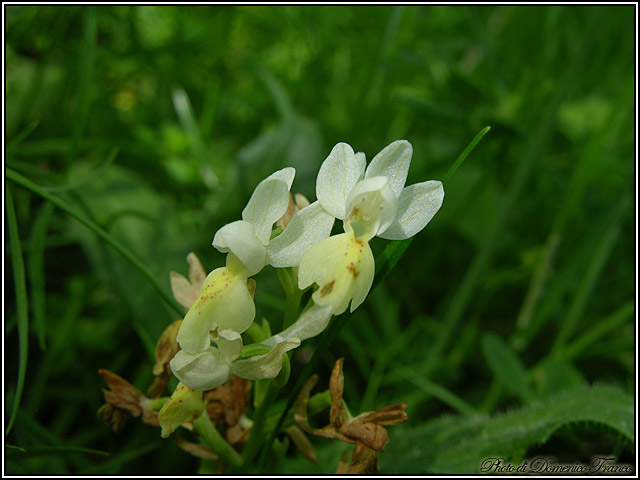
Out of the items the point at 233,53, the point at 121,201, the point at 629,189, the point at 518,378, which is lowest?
the point at 518,378

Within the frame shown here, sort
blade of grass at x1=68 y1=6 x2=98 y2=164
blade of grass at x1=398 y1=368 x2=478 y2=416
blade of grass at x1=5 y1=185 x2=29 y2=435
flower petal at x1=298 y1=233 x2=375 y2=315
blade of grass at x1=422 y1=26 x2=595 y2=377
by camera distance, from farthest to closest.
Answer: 1. blade of grass at x1=422 y1=26 x2=595 y2=377
2. blade of grass at x1=398 y1=368 x2=478 y2=416
3. blade of grass at x1=68 y1=6 x2=98 y2=164
4. blade of grass at x1=5 y1=185 x2=29 y2=435
5. flower petal at x1=298 y1=233 x2=375 y2=315

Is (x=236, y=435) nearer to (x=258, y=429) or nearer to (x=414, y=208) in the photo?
(x=258, y=429)

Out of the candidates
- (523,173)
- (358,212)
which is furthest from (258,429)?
(523,173)

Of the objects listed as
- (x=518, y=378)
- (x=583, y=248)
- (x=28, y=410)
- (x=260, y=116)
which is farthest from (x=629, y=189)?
(x=28, y=410)

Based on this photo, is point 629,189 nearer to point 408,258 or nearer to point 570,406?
point 408,258

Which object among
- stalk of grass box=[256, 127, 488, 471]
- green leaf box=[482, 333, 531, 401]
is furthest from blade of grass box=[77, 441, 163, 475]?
green leaf box=[482, 333, 531, 401]

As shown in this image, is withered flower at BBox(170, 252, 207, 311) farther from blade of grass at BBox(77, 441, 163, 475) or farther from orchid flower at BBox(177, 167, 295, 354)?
blade of grass at BBox(77, 441, 163, 475)
